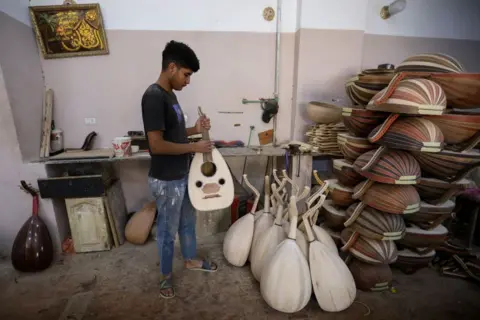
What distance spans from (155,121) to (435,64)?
75.2 inches

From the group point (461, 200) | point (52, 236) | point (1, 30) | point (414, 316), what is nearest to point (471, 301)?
point (414, 316)

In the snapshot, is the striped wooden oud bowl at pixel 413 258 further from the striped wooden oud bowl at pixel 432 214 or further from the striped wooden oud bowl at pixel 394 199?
the striped wooden oud bowl at pixel 394 199

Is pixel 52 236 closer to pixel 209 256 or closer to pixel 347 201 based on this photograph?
pixel 209 256

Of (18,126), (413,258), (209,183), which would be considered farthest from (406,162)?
(18,126)

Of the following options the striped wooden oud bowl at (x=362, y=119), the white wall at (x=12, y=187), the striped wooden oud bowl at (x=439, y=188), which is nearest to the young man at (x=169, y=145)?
the striped wooden oud bowl at (x=362, y=119)

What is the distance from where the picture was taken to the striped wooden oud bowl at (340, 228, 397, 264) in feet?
6.17

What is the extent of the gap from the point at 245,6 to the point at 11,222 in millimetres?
3197

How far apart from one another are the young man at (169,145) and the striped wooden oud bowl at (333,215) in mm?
1211

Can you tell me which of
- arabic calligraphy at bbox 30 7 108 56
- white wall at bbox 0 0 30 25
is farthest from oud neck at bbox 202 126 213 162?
white wall at bbox 0 0 30 25

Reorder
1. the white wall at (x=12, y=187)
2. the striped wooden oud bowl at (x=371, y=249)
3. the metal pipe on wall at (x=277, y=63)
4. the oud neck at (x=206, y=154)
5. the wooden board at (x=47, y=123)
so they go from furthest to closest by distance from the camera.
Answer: the metal pipe on wall at (x=277, y=63) < the wooden board at (x=47, y=123) < the white wall at (x=12, y=187) < the oud neck at (x=206, y=154) < the striped wooden oud bowl at (x=371, y=249)

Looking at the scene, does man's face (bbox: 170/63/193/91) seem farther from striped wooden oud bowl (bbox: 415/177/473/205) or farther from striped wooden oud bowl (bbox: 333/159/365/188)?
striped wooden oud bowl (bbox: 415/177/473/205)

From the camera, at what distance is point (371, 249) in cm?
190

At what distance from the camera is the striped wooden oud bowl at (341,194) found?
6.94ft

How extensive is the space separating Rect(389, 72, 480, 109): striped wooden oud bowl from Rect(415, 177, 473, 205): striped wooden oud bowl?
55 centimetres
